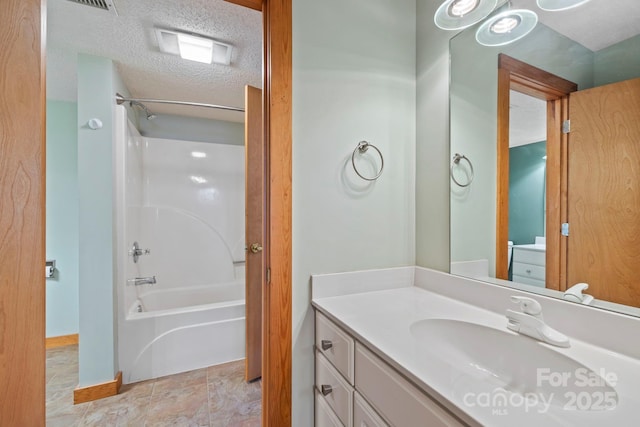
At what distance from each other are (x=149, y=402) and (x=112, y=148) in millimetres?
1683

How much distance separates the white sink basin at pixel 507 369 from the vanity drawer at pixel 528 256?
31 cm

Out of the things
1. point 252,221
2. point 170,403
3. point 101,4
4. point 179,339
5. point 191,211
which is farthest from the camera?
point 191,211

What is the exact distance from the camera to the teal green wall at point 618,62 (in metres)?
0.70

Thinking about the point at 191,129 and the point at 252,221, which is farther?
the point at 191,129

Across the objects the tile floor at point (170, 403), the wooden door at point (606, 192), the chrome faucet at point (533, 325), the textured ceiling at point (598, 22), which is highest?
the textured ceiling at point (598, 22)

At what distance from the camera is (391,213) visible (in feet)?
4.25

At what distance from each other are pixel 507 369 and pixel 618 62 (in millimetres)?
920

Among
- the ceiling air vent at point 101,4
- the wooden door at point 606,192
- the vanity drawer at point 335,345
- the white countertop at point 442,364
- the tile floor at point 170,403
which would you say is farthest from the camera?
the tile floor at point 170,403

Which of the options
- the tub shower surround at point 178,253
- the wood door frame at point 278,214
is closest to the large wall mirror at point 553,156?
the wood door frame at point 278,214

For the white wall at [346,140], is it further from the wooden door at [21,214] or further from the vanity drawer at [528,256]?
the wooden door at [21,214]

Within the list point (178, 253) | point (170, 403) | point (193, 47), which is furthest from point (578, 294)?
point (178, 253)

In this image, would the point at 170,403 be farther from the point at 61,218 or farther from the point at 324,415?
the point at 61,218

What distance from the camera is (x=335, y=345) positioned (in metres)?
0.93

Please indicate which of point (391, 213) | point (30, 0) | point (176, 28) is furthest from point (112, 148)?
point (391, 213)
